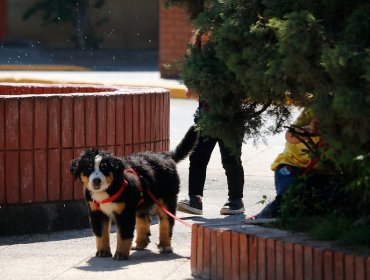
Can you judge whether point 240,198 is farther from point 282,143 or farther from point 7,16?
point 7,16

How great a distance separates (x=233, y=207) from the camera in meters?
8.59

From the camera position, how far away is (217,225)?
6.33m

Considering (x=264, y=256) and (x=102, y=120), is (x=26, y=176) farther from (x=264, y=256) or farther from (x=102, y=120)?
(x=264, y=256)

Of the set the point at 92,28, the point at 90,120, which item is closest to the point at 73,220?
the point at 90,120

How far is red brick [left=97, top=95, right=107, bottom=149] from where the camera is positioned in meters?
8.02

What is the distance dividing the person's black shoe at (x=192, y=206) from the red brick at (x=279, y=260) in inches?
111

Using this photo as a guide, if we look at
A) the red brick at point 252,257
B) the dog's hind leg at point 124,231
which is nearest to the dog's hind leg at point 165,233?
the dog's hind leg at point 124,231

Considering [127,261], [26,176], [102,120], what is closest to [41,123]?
[26,176]

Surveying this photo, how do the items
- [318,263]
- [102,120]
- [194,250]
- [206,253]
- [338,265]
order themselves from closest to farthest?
1. [338,265]
2. [318,263]
3. [206,253]
4. [194,250]
5. [102,120]

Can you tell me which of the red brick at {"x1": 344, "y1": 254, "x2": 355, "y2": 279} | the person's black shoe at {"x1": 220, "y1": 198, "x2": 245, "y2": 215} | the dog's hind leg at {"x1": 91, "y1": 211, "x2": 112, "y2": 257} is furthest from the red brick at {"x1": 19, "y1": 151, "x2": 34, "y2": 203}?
the red brick at {"x1": 344, "y1": 254, "x2": 355, "y2": 279}

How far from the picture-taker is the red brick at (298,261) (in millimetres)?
5625

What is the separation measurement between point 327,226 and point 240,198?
2.87m

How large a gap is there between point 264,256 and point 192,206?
2.75m

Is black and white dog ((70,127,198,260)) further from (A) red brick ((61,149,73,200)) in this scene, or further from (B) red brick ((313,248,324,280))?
(B) red brick ((313,248,324,280))
